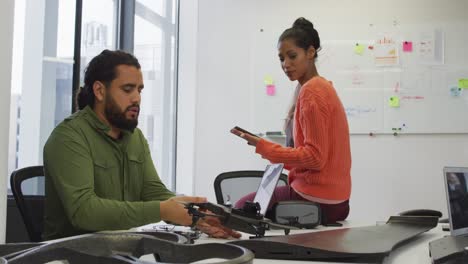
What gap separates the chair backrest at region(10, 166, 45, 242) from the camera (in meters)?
1.73

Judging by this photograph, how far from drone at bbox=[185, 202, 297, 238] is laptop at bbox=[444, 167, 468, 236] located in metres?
0.52

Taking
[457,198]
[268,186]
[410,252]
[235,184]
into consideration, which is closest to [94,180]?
[268,186]

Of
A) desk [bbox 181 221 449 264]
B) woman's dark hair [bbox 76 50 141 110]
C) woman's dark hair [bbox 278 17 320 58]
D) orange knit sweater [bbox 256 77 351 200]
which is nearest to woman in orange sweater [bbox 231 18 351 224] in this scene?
orange knit sweater [bbox 256 77 351 200]

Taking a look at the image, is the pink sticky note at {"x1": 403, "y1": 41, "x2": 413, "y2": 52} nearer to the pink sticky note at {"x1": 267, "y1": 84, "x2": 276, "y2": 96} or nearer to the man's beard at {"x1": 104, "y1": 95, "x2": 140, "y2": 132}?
the pink sticky note at {"x1": 267, "y1": 84, "x2": 276, "y2": 96}

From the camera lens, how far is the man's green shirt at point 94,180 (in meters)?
1.44

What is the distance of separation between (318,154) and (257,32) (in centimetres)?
271

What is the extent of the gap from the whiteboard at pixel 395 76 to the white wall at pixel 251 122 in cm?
7

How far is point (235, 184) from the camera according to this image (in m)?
2.92

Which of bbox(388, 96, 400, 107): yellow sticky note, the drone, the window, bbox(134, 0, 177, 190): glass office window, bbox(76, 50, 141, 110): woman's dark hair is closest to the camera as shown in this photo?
the drone

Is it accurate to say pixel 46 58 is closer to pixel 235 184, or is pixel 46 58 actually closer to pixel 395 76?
pixel 235 184

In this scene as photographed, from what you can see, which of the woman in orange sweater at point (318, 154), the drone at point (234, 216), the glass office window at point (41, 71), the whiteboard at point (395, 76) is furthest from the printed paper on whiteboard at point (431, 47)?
the drone at point (234, 216)

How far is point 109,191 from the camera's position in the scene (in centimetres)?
170

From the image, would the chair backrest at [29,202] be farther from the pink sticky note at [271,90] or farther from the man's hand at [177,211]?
the pink sticky note at [271,90]

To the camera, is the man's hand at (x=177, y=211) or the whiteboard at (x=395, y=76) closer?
the man's hand at (x=177, y=211)
